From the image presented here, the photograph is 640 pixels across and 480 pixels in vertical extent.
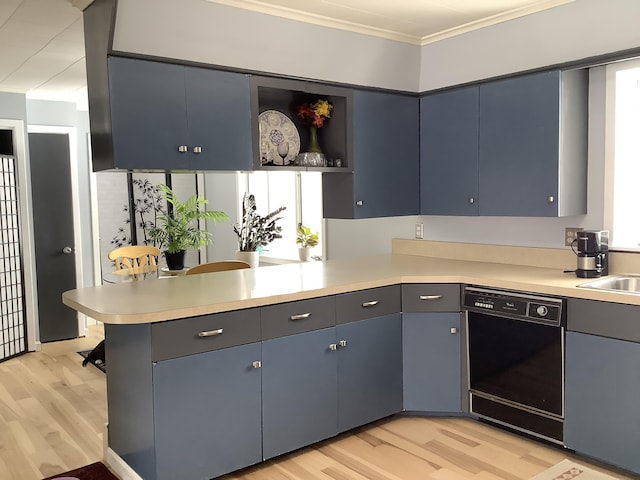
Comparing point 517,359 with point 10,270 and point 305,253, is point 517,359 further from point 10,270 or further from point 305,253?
point 10,270

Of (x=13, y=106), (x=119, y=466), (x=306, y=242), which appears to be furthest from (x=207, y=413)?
(x=13, y=106)

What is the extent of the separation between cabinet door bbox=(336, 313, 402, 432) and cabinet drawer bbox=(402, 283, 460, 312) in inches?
4.6

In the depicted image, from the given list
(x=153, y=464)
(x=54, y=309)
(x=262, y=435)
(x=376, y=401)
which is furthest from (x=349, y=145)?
(x=54, y=309)

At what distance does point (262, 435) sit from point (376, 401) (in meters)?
0.80

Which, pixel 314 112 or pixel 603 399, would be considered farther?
pixel 314 112

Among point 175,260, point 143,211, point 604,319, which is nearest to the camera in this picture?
point 604,319

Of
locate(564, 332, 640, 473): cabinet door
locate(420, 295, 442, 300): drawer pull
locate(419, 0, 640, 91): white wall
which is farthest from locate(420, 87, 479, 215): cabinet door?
locate(564, 332, 640, 473): cabinet door

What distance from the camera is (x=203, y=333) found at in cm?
264

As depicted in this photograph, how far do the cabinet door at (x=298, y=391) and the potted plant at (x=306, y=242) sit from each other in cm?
203

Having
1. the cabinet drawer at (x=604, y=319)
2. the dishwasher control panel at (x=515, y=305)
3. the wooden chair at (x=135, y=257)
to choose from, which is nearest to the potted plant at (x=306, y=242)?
the wooden chair at (x=135, y=257)

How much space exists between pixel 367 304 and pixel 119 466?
1.53 m

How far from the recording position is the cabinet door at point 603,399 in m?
2.72

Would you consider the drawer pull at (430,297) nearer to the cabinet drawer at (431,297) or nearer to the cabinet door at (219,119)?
the cabinet drawer at (431,297)

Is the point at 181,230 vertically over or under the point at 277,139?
under
